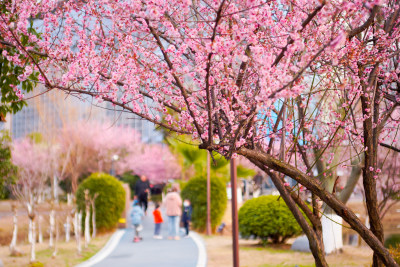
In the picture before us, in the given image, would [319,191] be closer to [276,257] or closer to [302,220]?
[302,220]

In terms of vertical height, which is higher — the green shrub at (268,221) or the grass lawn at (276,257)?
the green shrub at (268,221)

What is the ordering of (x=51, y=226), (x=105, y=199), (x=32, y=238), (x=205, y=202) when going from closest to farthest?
(x=32, y=238) → (x=51, y=226) → (x=105, y=199) → (x=205, y=202)

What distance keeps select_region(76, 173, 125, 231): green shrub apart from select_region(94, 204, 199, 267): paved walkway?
1.47 m

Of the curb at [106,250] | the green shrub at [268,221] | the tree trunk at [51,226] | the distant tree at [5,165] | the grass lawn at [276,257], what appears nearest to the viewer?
the grass lawn at [276,257]

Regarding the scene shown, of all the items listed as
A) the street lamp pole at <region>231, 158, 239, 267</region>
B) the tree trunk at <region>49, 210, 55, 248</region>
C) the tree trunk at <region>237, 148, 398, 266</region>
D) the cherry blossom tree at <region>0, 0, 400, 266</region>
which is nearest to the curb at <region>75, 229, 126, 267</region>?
the tree trunk at <region>49, 210, 55, 248</region>

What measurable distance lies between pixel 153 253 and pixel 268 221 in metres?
3.22

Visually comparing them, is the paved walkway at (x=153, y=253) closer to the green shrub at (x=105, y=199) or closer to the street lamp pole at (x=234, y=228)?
the green shrub at (x=105, y=199)

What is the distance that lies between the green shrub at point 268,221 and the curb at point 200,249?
4.11ft

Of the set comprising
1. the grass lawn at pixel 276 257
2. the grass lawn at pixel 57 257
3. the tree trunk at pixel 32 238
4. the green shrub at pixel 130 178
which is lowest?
the grass lawn at pixel 276 257

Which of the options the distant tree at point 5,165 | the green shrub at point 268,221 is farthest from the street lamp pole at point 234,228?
the distant tree at point 5,165

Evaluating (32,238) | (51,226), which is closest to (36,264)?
(32,238)

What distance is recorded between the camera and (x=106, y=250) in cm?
1248

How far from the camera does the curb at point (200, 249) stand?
10.2 metres

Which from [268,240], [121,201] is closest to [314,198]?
[268,240]
